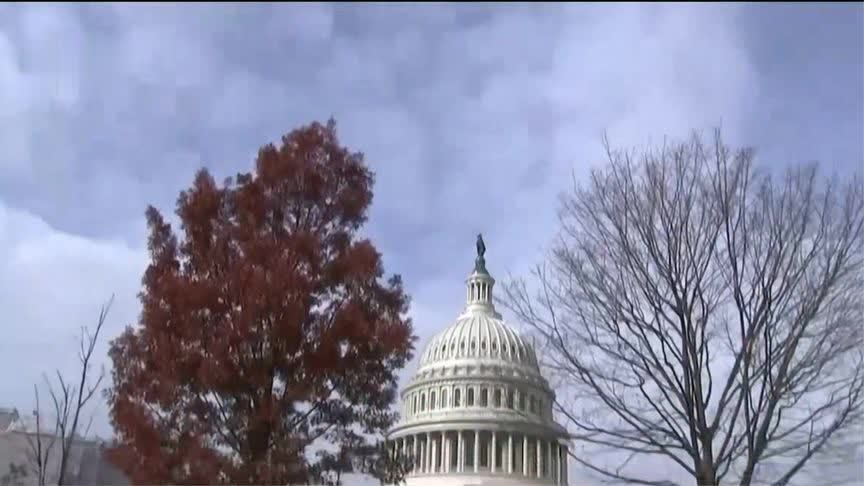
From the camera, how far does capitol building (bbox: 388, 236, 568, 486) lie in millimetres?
75438

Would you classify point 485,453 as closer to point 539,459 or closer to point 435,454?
point 435,454

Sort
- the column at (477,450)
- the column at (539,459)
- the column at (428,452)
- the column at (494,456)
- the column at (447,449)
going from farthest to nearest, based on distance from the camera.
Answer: the column at (428,452)
the column at (447,449)
the column at (477,450)
the column at (494,456)
the column at (539,459)

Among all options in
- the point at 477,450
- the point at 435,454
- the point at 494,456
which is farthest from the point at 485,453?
the point at 435,454

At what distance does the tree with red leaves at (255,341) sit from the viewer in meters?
13.4

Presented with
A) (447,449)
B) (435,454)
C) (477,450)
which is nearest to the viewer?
(477,450)

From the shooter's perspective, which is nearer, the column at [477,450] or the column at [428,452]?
the column at [477,450]

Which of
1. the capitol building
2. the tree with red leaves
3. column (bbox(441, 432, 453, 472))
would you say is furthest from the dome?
the tree with red leaves

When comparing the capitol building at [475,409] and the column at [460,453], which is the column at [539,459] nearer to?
the capitol building at [475,409]

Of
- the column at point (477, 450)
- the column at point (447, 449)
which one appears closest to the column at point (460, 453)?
the column at point (447, 449)

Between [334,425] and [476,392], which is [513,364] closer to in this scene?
[476,392]

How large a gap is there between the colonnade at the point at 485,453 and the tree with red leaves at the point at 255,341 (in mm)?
59686

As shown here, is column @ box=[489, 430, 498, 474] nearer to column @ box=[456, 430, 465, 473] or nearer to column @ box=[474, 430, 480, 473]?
column @ box=[474, 430, 480, 473]

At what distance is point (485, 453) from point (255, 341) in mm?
68460

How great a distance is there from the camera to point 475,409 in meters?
80.8
